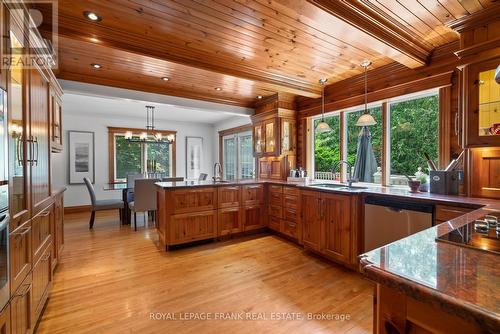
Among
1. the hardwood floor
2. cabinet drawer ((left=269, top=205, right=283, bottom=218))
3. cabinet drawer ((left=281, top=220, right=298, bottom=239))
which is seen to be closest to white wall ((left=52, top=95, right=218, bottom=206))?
the hardwood floor

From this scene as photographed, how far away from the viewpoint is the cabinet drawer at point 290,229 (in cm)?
373

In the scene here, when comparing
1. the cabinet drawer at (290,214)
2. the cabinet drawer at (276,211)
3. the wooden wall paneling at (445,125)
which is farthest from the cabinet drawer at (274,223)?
the wooden wall paneling at (445,125)

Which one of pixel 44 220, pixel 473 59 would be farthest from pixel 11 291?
pixel 473 59

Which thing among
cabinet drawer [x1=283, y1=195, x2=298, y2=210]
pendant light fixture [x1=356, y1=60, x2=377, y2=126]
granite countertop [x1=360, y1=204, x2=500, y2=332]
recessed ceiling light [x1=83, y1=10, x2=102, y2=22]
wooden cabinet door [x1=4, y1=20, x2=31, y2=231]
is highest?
recessed ceiling light [x1=83, y1=10, x2=102, y2=22]

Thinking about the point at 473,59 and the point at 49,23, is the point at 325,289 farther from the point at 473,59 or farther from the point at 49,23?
the point at 49,23

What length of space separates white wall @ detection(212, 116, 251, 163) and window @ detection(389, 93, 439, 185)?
3682 millimetres

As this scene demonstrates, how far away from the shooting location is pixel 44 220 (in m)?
2.11

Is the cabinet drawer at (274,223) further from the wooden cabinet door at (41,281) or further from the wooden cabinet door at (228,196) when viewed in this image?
the wooden cabinet door at (41,281)

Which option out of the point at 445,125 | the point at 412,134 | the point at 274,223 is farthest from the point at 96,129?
the point at 445,125

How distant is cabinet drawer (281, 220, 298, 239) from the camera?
3731mm

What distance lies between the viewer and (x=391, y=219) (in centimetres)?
257

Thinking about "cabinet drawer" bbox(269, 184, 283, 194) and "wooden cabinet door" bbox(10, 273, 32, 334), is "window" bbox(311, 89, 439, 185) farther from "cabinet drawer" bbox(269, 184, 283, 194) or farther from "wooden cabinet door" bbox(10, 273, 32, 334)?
"wooden cabinet door" bbox(10, 273, 32, 334)

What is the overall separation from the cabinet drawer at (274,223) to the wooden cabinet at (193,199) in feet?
3.52

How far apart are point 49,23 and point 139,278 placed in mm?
2647
